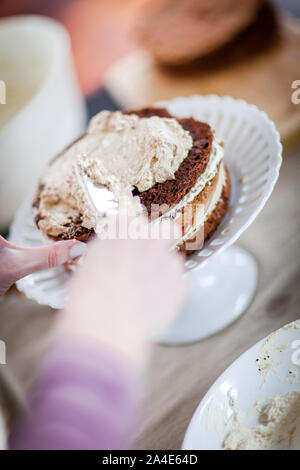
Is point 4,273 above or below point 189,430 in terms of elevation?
above

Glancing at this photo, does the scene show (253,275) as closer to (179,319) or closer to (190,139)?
(179,319)

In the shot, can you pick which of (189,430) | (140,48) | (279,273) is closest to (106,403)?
(189,430)

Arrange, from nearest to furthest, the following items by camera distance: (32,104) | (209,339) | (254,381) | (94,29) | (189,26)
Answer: (254,381)
(209,339)
(32,104)
(189,26)
(94,29)

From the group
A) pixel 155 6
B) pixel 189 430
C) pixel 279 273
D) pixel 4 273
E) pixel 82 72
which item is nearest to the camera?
pixel 189 430

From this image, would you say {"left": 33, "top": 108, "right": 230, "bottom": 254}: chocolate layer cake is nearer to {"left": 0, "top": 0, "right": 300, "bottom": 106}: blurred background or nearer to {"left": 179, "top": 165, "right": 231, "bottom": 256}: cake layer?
→ {"left": 179, "top": 165, "right": 231, "bottom": 256}: cake layer

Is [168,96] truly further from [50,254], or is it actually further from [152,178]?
[50,254]

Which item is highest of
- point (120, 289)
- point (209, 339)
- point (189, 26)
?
point (189, 26)

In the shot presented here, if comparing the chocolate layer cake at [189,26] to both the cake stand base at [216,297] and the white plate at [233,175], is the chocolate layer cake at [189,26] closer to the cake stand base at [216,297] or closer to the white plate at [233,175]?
the white plate at [233,175]

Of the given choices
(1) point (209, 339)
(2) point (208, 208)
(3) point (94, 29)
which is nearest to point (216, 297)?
(1) point (209, 339)
